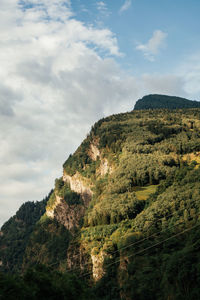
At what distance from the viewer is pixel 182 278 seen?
63.6m

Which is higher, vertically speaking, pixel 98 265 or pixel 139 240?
pixel 139 240

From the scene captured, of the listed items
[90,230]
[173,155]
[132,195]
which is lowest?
[90,230]

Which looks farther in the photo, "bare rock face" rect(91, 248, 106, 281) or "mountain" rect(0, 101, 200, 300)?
"bare rock face" rect(91, 248, 106, 281)

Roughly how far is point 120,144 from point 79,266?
84920mm

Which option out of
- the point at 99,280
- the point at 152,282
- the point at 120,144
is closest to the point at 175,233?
the point at 152,282

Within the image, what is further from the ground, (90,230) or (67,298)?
(90,230)

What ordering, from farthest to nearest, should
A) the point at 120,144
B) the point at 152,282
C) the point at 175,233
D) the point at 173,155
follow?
the point at 120,144
the point at 173,155
the point at 175,233
the point at 152,282

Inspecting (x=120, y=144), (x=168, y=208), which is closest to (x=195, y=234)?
(x=168, y=208)

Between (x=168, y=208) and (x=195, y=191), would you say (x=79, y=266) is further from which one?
(x=195, y=191)

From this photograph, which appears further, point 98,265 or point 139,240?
point 98,265

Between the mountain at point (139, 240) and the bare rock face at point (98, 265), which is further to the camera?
the bare rock face at point (98, 265)

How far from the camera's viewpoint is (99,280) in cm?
8931

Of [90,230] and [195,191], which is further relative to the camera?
[90,230]

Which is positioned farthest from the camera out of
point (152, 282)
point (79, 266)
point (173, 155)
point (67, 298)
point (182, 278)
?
point (173, 155)
